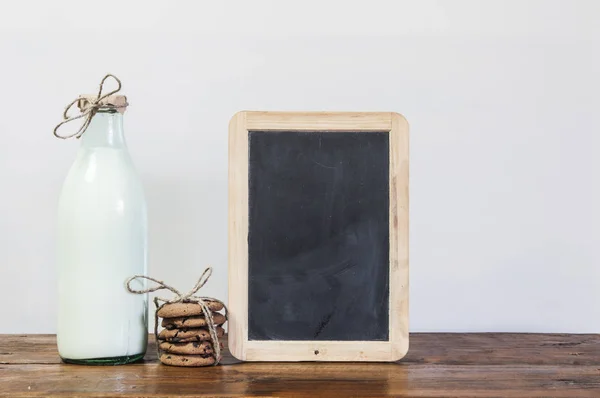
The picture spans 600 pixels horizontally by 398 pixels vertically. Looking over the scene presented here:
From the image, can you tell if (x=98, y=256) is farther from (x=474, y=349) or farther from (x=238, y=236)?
(x=474, y=349)

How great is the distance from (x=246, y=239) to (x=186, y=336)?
0.17m

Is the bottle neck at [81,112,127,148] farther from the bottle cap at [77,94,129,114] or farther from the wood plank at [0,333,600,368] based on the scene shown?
the wood plank at [0,333,600,368]

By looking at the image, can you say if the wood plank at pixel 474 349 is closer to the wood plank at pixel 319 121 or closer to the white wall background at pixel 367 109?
the white wall background at pixel 367 109

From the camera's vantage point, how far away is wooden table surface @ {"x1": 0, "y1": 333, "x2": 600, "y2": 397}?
0.91 metres

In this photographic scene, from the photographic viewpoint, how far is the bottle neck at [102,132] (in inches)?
44.1

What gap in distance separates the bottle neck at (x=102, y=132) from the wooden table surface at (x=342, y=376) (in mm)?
340

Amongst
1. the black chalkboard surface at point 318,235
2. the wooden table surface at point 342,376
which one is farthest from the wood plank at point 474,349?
the black chalkboard surface at point 318,235

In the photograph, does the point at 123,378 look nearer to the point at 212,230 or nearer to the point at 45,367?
the point at 45,367

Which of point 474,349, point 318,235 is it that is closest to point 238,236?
point 318,235

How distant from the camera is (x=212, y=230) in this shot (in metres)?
1.48

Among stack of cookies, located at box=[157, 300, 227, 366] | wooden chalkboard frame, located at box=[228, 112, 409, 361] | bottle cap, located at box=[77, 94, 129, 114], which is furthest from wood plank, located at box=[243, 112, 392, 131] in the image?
stack of cookies, located at box=[157, 300, 227, 366]

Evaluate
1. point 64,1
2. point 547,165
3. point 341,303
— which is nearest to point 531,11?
point 547,165

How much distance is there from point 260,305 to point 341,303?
0.13 m

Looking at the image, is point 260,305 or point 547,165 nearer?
point 260,305
